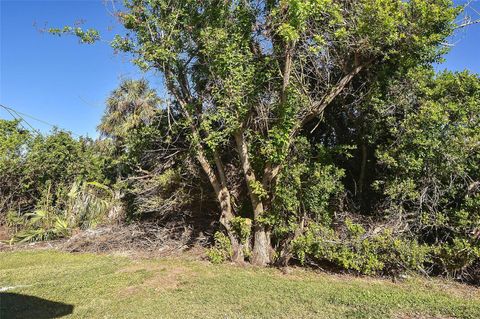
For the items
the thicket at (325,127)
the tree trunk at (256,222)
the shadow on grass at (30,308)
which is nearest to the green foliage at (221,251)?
the thicket at (325,127)

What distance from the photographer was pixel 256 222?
966cm

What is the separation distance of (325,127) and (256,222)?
328 cm

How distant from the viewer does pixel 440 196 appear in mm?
8883

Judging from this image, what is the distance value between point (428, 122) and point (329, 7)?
307cm

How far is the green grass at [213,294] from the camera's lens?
241 inches

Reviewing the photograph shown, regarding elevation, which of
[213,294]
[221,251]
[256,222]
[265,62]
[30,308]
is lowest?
A: [30,308]

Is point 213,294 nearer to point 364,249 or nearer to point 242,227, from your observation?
point 242,227

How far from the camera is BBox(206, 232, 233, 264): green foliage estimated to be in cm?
980

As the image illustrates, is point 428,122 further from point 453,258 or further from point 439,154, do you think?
point 453,258

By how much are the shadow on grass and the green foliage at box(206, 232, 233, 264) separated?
3872mm

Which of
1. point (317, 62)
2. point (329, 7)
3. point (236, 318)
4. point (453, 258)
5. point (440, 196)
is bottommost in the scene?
point (236, 318)

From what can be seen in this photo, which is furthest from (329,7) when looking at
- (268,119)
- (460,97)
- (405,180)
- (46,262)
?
(46,262)

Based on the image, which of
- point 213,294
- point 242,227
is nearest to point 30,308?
point 213,294

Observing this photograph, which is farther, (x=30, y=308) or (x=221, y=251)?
(x=221, y=251)
